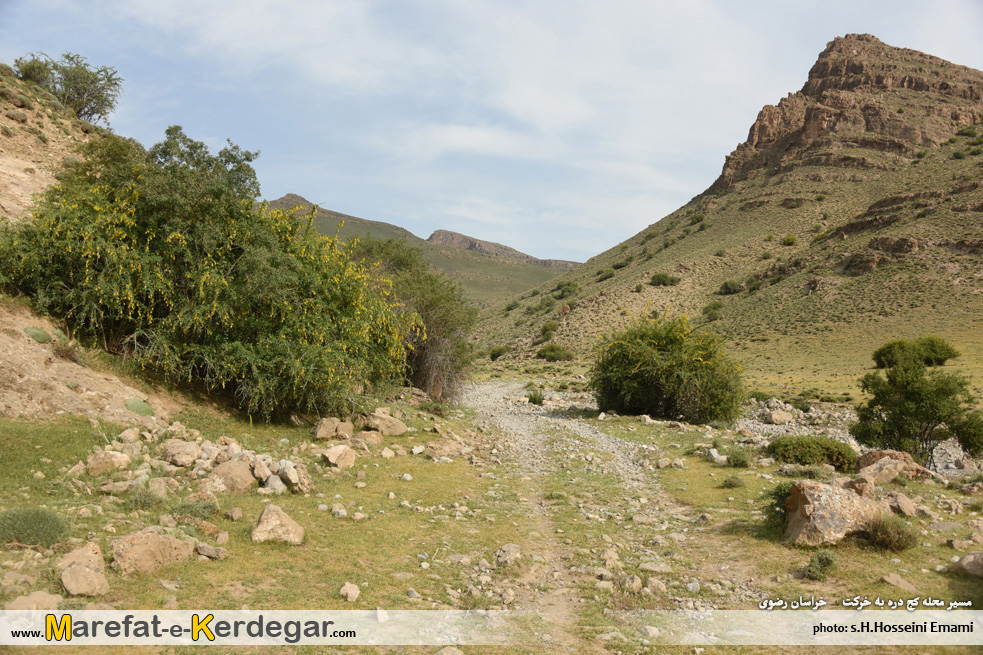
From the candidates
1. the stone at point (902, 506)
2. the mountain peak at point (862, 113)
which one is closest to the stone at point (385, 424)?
the stone at point (902, 506)

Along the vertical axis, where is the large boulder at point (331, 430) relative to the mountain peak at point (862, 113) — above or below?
below

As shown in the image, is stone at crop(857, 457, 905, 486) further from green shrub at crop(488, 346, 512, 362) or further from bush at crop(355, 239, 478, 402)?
green shrub at crop(488, 346, 512, 362)

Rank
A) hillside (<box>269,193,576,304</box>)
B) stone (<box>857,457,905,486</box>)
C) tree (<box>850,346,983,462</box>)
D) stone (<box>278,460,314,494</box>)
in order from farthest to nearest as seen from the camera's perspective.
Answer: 1. hillside (<box>269,193,576,304</box>)
2. tree (<box>850,346,983,462</box>)
3. stone (<box>857,457,905,486</box>)
4. stone (<box>278,460,314,494</box>)

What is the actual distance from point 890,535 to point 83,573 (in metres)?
10.7

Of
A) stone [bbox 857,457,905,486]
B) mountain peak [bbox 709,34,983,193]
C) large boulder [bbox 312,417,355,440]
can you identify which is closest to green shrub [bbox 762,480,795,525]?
stone [bbox 857,457,905,486]

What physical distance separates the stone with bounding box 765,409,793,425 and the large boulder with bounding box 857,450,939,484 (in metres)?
13.6

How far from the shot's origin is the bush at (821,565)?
7754 millimetres

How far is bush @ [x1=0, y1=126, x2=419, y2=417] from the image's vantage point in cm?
1291

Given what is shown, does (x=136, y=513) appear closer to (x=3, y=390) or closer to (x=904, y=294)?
(x=3, y=390)

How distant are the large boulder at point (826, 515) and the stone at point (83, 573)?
958cm

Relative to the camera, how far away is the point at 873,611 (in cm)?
678

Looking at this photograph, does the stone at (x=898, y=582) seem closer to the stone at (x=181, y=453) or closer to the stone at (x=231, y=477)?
the stone at (x=231, y=477)

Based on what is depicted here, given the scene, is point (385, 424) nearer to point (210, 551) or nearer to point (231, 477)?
point (231, 477)

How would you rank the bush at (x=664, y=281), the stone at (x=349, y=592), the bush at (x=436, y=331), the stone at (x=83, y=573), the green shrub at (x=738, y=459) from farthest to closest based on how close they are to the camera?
the bush at (x=664, y=281)
the bush at (x=436, y=331)
the green shrub at (x=738, y=459)
the stone at (x=349, y=592)
the stone at (x=83, y=573)
